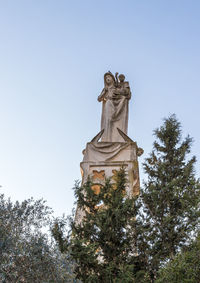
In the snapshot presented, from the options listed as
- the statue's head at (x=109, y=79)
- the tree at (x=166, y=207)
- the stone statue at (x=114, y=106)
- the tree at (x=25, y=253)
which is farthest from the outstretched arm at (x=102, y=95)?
the tree at (x=25, y=253)

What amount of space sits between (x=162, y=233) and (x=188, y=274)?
2000 millimetres

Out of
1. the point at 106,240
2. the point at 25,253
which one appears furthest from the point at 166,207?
the point at 25,253

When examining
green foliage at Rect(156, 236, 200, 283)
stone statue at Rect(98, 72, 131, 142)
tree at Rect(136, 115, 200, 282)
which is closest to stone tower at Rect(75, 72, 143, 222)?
stone statue at Rect(98, 72, 131, 142)

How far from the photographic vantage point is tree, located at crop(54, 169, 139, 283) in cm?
838

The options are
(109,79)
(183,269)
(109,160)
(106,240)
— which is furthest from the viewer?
(109,79)

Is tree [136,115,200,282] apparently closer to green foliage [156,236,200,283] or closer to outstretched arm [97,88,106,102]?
green foliage [156,236,200,283]

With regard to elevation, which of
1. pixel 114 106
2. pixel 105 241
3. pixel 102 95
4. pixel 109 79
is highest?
pixel 109 79

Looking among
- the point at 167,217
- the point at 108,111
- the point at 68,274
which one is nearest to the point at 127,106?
the point at 108,111

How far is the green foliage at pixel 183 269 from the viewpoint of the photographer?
720cm

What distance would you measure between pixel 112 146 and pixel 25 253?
6.25 meters

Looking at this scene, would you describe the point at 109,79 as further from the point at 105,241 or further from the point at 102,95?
the point at 105,241

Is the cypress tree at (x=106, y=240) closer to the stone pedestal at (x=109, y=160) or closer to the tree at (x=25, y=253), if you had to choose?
the tree at (x=25, y=253)

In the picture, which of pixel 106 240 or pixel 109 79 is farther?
pixel 109 79

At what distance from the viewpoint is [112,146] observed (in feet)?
45.3
